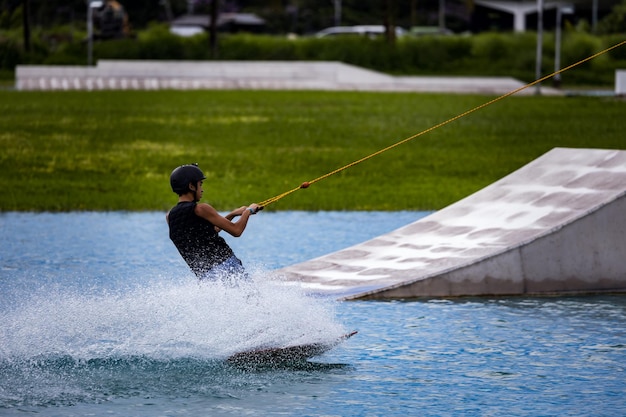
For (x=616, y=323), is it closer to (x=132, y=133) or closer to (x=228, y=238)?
(x=228, y=238)

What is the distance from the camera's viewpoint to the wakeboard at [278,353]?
372 inches

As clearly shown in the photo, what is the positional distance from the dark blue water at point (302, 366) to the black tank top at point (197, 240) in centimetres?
17

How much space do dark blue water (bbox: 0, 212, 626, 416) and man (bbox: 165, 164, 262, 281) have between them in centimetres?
14

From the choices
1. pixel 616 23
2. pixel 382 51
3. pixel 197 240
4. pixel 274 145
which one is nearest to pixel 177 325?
pixel 197 240

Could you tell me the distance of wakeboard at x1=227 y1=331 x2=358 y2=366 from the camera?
31.0 feet

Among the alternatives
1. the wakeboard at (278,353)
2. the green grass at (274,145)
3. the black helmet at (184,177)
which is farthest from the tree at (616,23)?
the wakeboard at (278,353)

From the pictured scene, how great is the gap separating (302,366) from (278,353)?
22cm

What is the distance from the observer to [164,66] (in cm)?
5359

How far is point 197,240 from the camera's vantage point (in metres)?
9.76

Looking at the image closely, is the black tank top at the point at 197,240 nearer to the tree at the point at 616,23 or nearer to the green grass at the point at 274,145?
the green grass at the point at 274,145

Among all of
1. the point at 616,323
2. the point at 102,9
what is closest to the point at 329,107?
the point at 616,323

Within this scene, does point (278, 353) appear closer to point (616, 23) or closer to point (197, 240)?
point (197, 240)

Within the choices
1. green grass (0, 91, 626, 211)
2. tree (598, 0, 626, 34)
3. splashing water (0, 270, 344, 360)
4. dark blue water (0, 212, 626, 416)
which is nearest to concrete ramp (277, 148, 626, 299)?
dark blue water (0, 212, 626, 416)

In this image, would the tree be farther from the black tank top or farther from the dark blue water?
the black tank top
